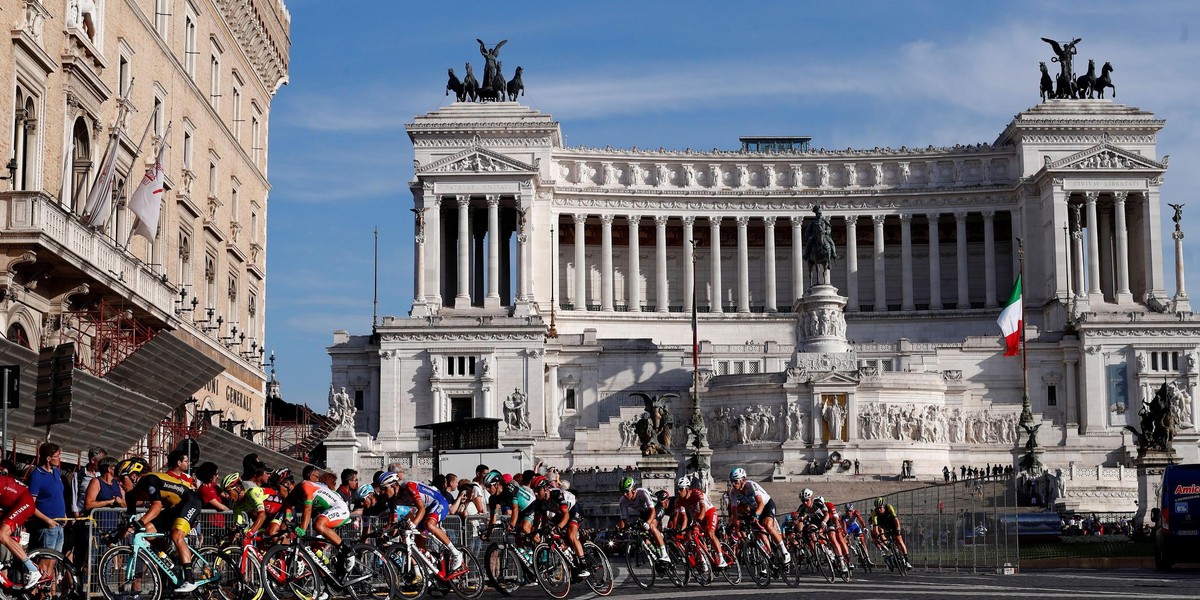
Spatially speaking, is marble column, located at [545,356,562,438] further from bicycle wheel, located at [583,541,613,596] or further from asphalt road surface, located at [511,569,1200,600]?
bicycle wheel, located at [583,541,613,596]

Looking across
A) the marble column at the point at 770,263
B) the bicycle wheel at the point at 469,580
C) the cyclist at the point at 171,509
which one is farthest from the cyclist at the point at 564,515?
the marble column at the point at 770,263

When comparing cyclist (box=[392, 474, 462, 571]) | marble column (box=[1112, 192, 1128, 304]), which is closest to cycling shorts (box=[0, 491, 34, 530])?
cyclist (box=[392, 474, 462, 571])

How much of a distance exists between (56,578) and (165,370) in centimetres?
2184

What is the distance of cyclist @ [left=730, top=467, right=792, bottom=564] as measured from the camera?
32.3 metres

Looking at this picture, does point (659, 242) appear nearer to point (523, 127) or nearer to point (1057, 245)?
point (523, 127)

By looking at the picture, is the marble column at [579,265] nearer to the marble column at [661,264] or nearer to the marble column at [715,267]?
the marble column at [661,264]

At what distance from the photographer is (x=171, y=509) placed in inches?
952

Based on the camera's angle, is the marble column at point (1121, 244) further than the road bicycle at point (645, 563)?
Yes

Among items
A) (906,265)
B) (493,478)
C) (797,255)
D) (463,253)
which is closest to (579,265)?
(463,253)

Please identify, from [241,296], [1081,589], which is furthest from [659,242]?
[1081,589]

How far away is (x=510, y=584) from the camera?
28.2m

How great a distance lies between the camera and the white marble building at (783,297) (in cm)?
8562

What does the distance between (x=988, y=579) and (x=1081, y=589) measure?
5.55m

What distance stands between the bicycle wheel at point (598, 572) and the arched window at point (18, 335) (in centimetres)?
1588
